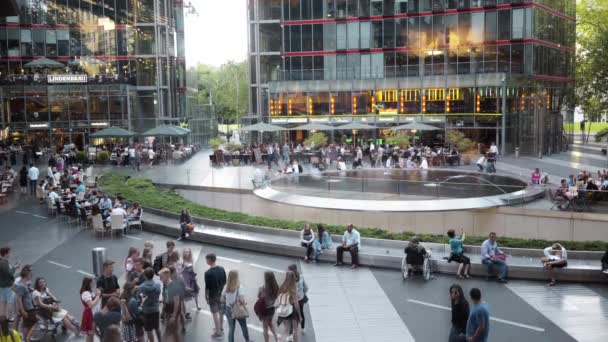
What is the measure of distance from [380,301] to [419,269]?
2.26 m

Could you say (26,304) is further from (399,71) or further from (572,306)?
(399,71)

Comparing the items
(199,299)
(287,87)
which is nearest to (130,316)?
(199,299)

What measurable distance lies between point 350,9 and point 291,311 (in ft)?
167

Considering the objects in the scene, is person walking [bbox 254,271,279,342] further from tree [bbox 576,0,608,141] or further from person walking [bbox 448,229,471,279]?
tree [bbox 576,0,608,141]

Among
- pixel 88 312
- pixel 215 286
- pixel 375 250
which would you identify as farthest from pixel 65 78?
pixel 215 286

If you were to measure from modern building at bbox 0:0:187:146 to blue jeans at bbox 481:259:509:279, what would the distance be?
143 feet

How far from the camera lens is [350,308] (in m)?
13.9

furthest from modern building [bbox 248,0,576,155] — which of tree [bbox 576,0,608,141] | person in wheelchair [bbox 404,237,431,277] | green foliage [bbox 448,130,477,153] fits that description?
person in wheelchair [bbox 404,237,431,277]

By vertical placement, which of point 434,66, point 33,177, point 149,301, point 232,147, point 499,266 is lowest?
point 499,266

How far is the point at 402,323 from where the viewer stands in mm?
12734

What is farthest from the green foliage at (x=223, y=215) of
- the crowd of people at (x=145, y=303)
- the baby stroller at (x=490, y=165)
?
the baby stroller at (x=490, y=165)

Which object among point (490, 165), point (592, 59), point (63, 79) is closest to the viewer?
point (490, 165)

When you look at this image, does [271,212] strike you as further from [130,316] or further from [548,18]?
[548,18]

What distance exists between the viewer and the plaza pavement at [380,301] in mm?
12188
